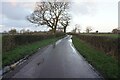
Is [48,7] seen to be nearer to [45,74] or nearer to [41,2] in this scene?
[41,2]

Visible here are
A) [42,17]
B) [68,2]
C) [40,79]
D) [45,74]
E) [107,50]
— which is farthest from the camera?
[68,2]

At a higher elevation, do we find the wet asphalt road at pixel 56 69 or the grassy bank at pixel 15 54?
the grassy bank at pixel 15 54

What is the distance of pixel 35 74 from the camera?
973 cm

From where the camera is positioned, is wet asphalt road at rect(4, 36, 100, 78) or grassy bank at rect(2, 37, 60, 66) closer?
wet asphalt road at rect(4, 36, 100, 78)

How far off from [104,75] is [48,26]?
60.1m

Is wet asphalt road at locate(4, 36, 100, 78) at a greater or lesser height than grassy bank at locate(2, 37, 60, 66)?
lesser

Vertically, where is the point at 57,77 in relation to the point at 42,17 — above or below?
below

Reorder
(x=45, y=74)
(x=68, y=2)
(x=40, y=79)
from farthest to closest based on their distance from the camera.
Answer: (x=68, y=2), (x=45, y=74), (x=40, y=79)

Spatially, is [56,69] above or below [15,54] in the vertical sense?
below

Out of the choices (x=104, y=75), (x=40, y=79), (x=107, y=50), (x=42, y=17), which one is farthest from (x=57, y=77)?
(x=42, y=17)

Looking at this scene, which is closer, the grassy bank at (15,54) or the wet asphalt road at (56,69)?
the wet asphalt road at (56,69)

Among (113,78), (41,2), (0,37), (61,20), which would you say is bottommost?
(113,78)

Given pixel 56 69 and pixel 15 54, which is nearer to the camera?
pixel 56 69

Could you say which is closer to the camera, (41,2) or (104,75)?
(104,75)
